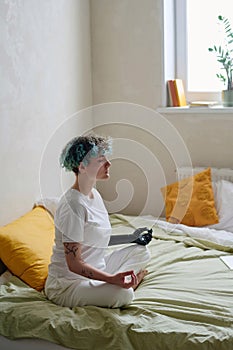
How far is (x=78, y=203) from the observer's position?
2.17m

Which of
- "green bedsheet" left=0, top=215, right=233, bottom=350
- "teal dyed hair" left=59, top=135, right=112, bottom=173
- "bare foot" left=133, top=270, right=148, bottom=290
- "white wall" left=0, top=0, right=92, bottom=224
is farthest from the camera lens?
"white wall" left=0, top=0, right=92, bottom=224

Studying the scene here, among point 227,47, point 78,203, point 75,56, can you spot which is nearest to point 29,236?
point 78,203

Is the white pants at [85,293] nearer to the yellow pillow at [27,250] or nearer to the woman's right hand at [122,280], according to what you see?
the woman's right hand at [122,280]

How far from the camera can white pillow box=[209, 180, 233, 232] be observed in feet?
9.95

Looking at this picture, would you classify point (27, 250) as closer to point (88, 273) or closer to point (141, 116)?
point (88, 273)

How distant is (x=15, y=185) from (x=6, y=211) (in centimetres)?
14

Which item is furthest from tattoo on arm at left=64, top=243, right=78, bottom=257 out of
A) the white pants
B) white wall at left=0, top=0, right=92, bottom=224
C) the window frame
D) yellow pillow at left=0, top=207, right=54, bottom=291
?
the window frame

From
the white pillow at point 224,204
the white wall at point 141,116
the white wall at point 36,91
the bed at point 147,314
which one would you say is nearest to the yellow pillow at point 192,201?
the white pillow at point 224,204

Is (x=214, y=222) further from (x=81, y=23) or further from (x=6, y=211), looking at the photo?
(x=81, y=23)

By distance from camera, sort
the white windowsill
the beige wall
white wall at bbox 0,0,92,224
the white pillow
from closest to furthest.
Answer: white wall at bbox 0,0,92,224
the white pillow
the white windowsill
the beige wall

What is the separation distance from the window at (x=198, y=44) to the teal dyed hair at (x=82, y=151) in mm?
1521

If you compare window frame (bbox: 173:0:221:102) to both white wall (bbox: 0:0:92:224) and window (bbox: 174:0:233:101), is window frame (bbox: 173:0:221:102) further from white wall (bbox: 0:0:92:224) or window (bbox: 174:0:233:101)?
white wall (bbox: 0:0:92:224)

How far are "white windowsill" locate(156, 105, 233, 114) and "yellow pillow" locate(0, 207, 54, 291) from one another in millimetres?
1207

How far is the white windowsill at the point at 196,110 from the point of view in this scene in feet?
10.6
